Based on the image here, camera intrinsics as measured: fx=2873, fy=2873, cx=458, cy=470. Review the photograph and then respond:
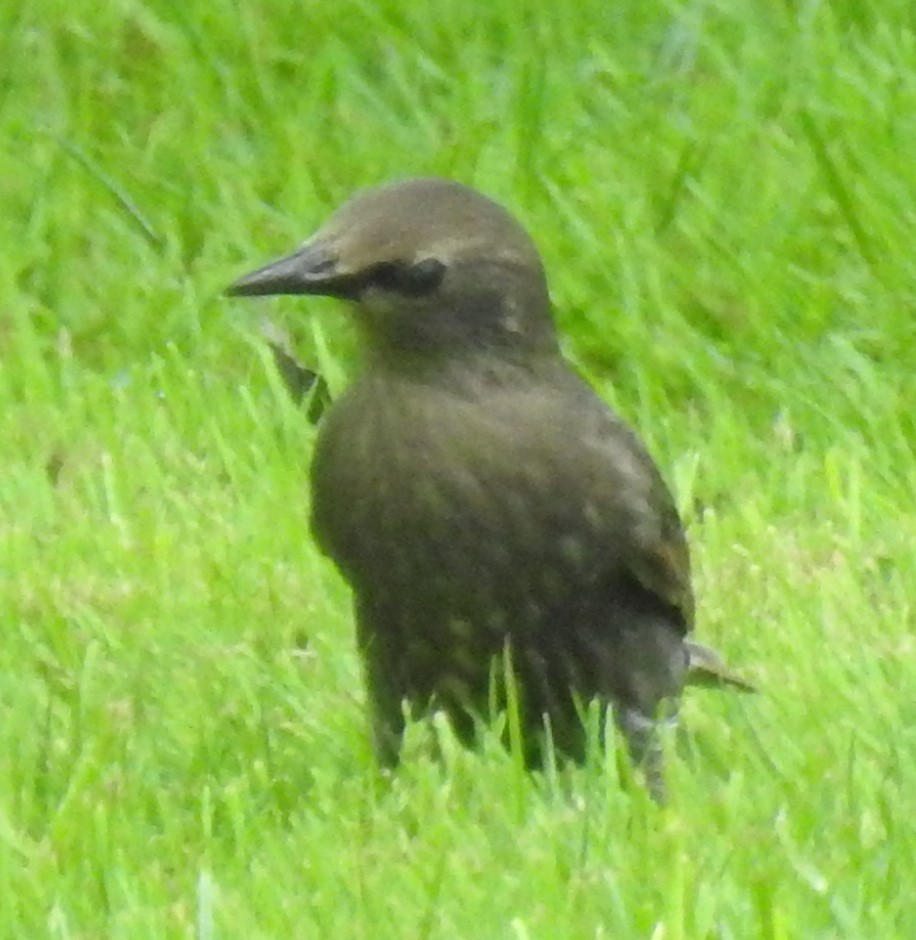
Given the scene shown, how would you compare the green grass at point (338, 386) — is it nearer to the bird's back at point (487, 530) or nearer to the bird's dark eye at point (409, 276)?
the bird's back at point (487, 530)

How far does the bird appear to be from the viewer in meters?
4.43

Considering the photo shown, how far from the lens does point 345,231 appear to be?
444cm

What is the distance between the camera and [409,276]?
14.5 feet

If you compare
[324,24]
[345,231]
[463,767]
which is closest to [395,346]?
[345,231]

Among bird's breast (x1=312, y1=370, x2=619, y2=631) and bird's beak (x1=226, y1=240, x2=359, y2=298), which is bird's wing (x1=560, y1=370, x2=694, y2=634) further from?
bird's beak (x1=226, y1=240, x2=359, y2=298)

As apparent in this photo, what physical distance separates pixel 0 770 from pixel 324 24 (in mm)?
3662

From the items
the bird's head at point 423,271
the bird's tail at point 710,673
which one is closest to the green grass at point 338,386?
the bird's tail at point 710,673

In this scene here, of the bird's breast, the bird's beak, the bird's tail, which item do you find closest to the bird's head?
the bird's beak

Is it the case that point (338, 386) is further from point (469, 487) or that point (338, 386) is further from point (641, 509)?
point (469, 487)

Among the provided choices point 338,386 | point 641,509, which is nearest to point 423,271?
point 641,509

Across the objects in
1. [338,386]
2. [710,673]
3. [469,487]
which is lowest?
[710,673]

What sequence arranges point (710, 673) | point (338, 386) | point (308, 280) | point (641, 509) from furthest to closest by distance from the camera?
point (338, 386) → point (710, 673) → point (641, 509) → point (308, 280)

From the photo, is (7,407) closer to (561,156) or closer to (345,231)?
(561,156)

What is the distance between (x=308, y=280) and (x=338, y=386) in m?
2.23
